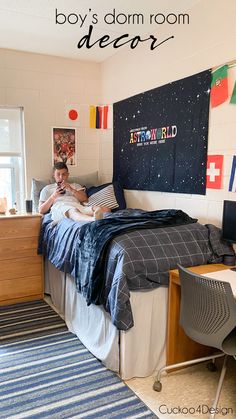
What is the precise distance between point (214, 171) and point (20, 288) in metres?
2.03

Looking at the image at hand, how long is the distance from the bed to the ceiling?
1663mm

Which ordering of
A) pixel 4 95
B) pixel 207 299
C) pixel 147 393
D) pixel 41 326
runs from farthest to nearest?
1. pixel 4 95
2. pixel 41 326
3. pixel 147 393
4. pixel 207 299

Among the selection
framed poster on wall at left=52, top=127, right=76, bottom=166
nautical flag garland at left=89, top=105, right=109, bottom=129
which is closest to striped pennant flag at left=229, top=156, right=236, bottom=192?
nautical flag garland at left=89, top=105, right=109, bottom=129

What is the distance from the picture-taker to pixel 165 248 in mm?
2020

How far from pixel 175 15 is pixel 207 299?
229 cm

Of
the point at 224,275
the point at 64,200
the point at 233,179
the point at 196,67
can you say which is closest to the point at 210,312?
the point at 224,275

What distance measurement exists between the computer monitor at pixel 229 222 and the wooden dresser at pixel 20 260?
1.74m

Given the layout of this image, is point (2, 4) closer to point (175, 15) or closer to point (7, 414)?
point (175, 15)

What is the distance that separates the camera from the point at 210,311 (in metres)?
1.60

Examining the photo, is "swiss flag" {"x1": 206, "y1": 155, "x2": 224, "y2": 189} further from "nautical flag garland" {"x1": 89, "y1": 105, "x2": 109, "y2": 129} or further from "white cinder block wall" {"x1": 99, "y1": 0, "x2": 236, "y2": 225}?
"nautical flag garland" {"x1": 89, "y1": 105, "x2": 109, "y2": 129}

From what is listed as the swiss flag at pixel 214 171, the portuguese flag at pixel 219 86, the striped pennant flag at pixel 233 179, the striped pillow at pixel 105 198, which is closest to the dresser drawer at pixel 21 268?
the striped pillow at pixel 105 198

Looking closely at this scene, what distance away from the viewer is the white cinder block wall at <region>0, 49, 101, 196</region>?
346 cm

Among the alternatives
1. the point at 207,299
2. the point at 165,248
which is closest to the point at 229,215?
the point at 165,248

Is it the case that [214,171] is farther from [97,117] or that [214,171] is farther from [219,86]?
Answer: [97,117]
